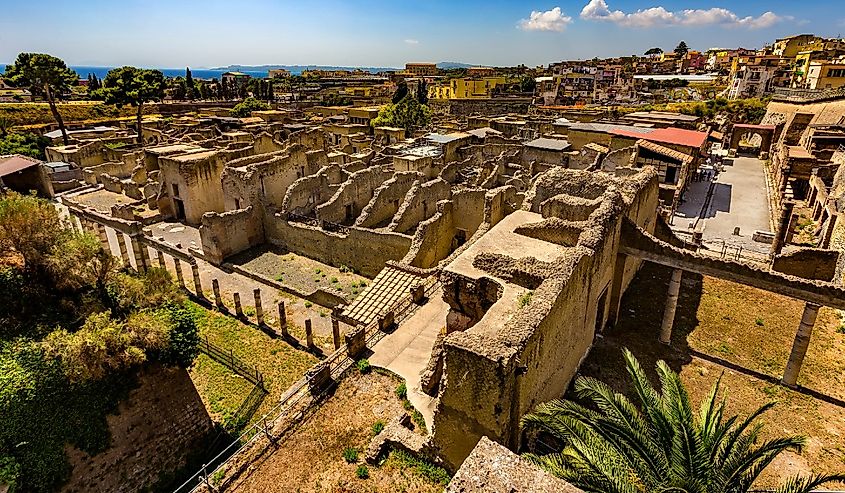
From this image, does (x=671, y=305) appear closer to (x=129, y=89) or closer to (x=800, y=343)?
(x=800, y=343)

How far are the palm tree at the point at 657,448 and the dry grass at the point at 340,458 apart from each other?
3701mm

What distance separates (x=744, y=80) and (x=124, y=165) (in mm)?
95249

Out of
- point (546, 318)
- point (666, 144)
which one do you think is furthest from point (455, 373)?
point (666, 144)

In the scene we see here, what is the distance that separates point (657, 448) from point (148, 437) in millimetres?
14520

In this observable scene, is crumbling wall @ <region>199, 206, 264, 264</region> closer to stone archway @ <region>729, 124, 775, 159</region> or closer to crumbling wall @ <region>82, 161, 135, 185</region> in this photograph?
crumbling wall @ <region>82, 161, 135, 185</region>

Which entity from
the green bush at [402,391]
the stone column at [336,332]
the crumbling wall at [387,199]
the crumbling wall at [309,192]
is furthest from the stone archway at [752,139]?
the green bush at [402,391]

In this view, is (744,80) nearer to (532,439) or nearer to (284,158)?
(284,158)

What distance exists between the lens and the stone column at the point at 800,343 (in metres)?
14.0

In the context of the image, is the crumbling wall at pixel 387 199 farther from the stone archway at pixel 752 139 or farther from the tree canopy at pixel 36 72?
the tree canopy at pixel 36 72

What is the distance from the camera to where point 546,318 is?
35.6ft

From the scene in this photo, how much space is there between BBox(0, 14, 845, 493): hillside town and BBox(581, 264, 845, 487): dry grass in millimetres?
108

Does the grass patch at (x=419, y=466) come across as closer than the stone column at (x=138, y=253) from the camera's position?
Yes

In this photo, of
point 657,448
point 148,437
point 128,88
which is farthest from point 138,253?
point 128,88

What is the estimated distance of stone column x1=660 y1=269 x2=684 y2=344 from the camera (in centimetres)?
1659
